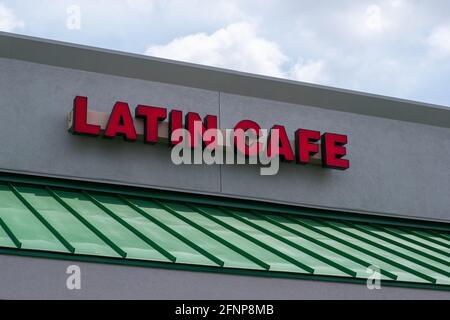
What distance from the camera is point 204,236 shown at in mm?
14797

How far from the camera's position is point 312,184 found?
20125mm

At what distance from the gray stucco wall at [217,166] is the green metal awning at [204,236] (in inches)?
16.4

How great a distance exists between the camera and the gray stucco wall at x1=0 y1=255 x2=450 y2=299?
Result: 11562 mm

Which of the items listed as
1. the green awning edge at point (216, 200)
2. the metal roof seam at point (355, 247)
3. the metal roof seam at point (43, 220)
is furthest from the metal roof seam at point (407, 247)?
the metal roof seam at point (43, 220)

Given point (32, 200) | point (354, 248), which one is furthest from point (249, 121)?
point (32, 200)

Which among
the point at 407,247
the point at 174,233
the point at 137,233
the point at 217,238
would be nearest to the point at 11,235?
the point at 137,233

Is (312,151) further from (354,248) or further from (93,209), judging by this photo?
(93,209)

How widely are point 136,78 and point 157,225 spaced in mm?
4954

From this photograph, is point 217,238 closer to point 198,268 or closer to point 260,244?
point 260,244

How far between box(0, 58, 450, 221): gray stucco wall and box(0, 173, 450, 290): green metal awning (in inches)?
16.4

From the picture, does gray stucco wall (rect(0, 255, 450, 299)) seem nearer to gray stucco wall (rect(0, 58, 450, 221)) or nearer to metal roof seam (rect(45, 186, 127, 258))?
metal roof seam (rect(45, 186, 127, 258))

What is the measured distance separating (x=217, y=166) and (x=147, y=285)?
23.4 feet

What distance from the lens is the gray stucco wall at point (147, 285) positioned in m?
11.6

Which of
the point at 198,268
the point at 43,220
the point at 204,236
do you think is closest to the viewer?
the point at 198,268
